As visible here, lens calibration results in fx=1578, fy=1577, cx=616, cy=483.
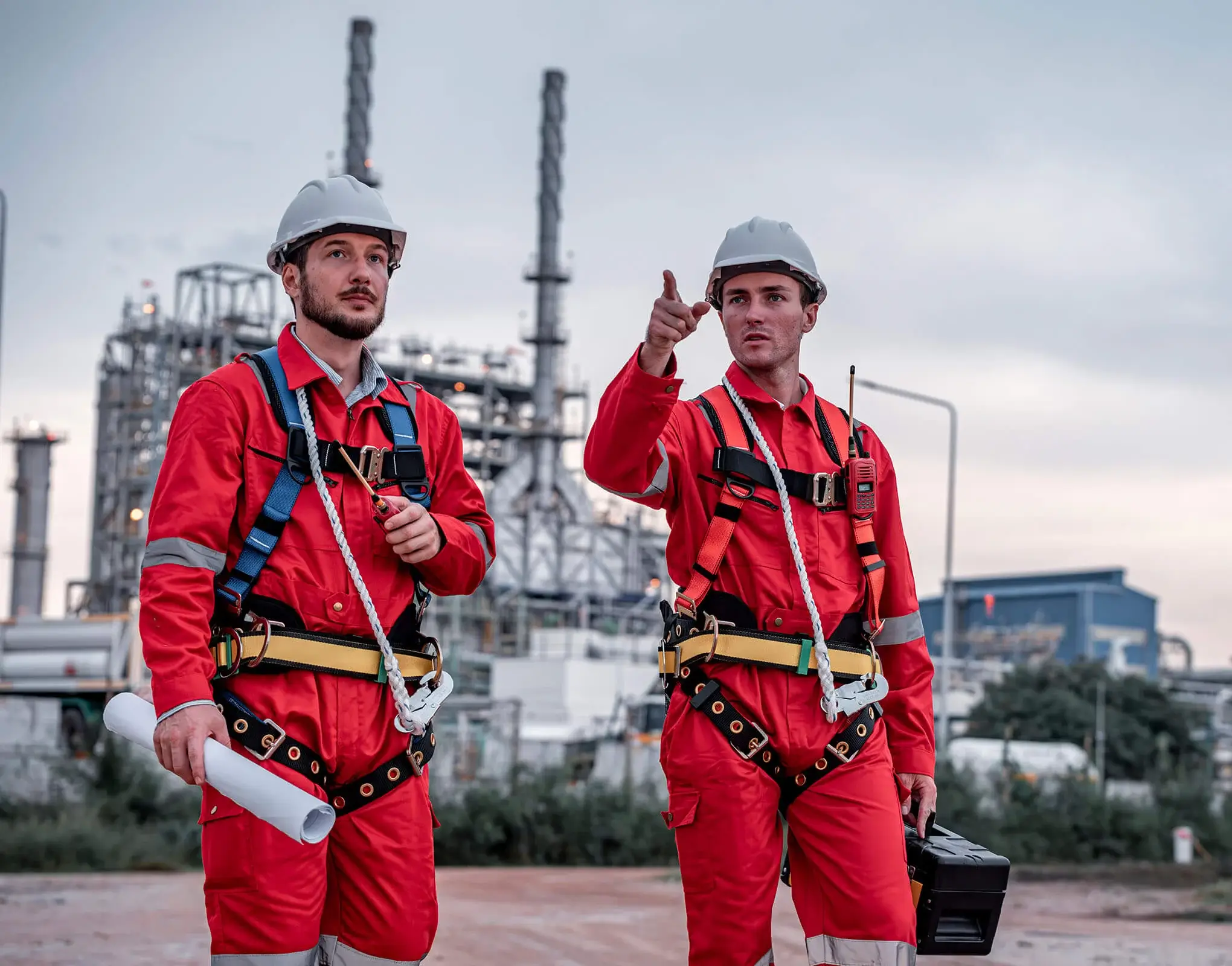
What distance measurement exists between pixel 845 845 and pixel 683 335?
151 cm

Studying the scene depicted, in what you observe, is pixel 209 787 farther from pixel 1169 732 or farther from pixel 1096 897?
pixel 1169 732

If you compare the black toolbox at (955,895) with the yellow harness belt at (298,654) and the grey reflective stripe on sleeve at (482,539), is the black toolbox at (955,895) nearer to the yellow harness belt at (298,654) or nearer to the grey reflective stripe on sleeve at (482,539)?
the grey reflective stripe on sleeve at (482,539)

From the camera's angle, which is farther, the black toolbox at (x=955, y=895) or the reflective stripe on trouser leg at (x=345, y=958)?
the black toolbox at (x=955, y=895)

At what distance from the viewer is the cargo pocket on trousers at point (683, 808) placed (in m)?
4.46

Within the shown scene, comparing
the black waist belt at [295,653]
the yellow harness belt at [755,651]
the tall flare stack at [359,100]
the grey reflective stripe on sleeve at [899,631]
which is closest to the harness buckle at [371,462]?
the black waist belt at [295,653]

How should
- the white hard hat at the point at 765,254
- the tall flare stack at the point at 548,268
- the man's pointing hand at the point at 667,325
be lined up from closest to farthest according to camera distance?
the man's pointing hand at the point at 667,325 < the white hard hat at the point at 765,254 < the tall flare stack at the point at 548,268

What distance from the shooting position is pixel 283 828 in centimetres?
355

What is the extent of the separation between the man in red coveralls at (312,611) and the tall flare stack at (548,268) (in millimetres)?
66014

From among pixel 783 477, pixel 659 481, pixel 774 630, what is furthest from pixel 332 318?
pixel 774 630

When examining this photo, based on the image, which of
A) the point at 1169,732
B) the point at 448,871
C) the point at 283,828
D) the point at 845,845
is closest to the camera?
the point at 283,828

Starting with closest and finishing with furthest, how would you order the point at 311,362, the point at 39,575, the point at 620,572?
the point at 311,362
the point at 39,575
the point at 620,572

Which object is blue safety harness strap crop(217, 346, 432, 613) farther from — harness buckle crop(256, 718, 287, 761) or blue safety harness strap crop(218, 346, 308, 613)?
harness buckle crop(256, 718, 287, 761)

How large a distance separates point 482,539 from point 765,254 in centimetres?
130

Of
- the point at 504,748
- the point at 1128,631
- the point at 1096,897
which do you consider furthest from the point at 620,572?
the point at 1096,897
